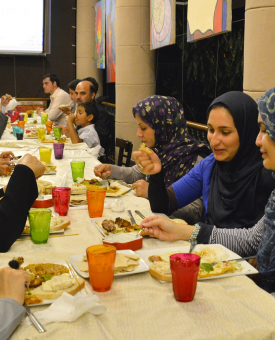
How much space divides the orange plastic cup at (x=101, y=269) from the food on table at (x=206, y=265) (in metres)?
0.14

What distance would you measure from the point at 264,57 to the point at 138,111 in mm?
861

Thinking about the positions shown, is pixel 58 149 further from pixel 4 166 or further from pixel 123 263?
pixel 123 263

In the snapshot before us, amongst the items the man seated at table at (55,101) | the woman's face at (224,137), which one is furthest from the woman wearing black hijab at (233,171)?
the man seated at table at (55,101)

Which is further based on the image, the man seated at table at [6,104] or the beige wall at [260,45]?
the man seated at table at [6,104]

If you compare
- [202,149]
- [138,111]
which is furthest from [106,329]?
[138,111]

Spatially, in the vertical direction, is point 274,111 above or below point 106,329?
above

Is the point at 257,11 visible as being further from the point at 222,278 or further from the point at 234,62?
the point at 222,278

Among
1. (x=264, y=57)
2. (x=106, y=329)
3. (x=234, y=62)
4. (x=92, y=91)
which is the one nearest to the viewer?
(x=106, y=329)

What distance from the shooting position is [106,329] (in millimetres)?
904

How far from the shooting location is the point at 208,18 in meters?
3.30

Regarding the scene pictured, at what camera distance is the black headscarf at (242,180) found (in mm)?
1919

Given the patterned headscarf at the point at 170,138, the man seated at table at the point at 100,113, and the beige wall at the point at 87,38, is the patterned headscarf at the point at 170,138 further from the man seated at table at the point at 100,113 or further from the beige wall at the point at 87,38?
the beige wall at the point at 87,38

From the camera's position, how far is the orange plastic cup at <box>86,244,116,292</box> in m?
1.05

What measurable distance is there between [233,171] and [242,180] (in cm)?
8
